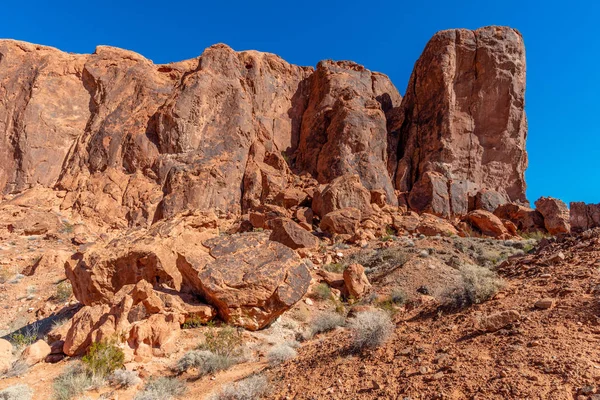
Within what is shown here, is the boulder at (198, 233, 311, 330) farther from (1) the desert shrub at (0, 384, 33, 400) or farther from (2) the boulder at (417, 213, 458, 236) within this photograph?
(2) the boulder at (417, 213, 458, 236)

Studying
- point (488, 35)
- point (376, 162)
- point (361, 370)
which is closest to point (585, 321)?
point (361, 370)

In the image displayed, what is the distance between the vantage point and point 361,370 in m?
4.34

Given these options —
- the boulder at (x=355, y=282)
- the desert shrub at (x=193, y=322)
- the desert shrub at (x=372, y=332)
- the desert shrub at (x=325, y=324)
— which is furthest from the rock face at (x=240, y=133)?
the desert shrub at (x=372, y=332)

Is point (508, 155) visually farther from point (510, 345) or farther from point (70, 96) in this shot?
point (70, 96)

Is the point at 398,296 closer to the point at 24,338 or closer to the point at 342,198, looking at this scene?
the point at 24,338

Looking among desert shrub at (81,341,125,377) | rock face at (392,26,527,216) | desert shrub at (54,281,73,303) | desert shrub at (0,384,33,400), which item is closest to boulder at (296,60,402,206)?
rock face at (392,26,527,216)

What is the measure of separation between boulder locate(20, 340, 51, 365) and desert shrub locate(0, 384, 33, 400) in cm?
108

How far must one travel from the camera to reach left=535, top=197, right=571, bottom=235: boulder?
1984 centimetres

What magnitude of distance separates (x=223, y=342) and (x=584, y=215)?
386 inches

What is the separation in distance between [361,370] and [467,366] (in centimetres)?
113

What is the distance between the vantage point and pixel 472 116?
29297mm

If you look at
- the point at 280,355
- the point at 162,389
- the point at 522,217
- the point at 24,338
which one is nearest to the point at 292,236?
the point at 24,338

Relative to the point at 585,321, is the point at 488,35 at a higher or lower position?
higher

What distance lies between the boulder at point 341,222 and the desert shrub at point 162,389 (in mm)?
12887
